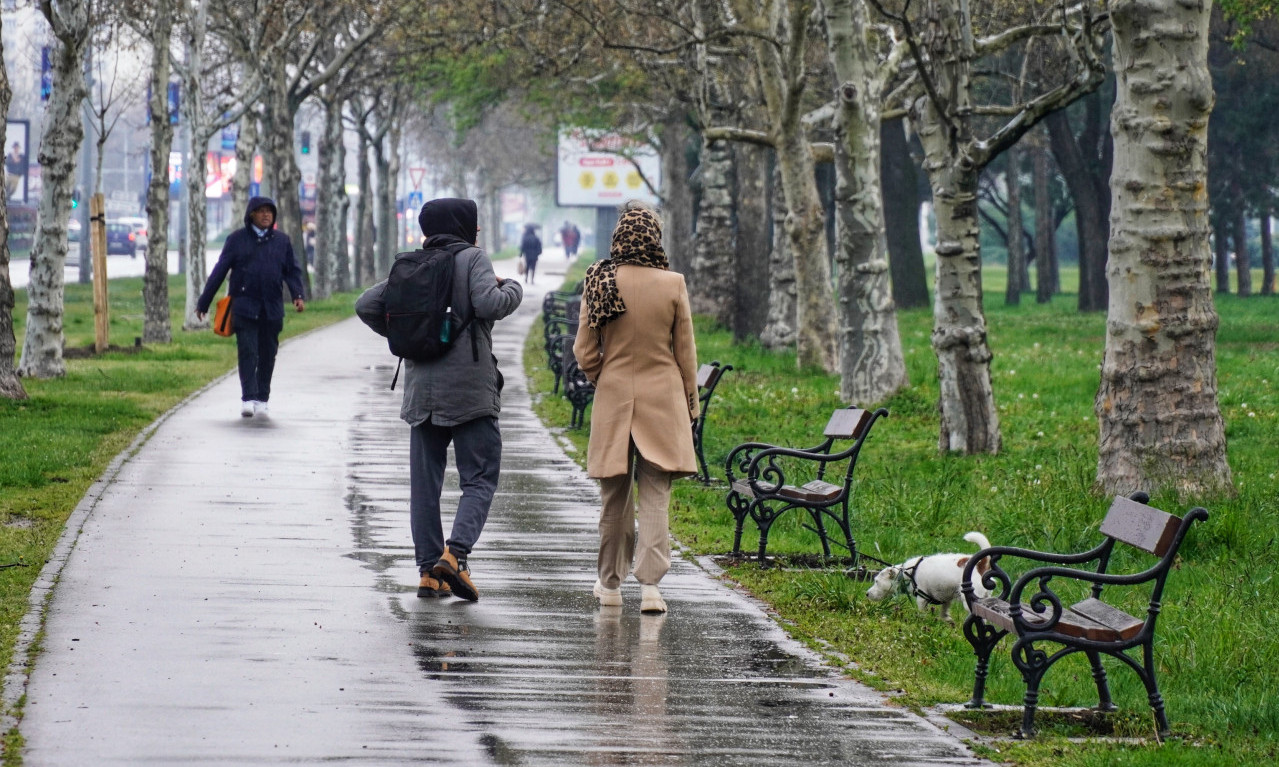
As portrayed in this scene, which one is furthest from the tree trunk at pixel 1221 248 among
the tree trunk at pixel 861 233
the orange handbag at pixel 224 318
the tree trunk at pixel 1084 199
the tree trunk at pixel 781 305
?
the orange handbag at pixel 224 318

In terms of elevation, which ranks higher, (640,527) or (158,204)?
(158,204)

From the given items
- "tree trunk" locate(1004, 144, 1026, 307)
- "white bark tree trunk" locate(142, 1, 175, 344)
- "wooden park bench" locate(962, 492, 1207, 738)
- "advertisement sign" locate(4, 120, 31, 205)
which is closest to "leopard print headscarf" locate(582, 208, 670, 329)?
"wooden park bench" locate(962, 492, 1207, 738)

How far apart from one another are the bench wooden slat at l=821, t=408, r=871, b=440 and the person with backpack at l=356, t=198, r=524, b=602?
2045 millimetres

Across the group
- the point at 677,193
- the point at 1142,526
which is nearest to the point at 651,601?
the point at 1142,526

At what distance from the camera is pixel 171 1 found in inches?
951

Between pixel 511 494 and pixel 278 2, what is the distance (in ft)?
62.8

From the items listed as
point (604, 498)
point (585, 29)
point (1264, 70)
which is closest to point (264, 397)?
point (604, 498)

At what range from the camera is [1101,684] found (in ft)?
20.5

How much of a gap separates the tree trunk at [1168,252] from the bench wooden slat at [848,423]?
1825mm

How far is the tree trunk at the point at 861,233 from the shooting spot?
1728cm

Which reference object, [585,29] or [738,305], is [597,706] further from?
[585,29]

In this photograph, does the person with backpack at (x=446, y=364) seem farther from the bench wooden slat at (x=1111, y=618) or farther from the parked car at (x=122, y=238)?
the parked car at (x=122, y=238)

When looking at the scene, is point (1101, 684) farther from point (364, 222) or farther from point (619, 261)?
point (364, 222)

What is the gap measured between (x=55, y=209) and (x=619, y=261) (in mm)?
12233
